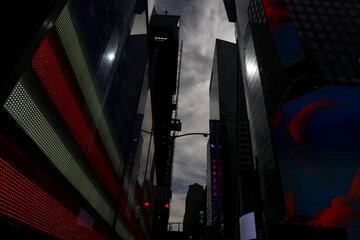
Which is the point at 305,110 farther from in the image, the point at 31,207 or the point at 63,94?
the point at 31,207

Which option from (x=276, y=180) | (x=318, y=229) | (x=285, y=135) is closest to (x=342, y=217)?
(x=276, y=180)

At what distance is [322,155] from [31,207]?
1608 inches

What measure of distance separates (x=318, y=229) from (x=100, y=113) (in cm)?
642

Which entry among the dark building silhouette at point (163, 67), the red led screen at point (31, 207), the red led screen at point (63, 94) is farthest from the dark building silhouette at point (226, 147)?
the red led screen at point (31, 207)

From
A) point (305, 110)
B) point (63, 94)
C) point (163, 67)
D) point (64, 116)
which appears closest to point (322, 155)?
point (305, 110)

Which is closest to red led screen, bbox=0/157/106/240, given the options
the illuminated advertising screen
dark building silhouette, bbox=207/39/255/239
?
the illuminated advertising screen

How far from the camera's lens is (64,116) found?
4.39m

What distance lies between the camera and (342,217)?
31.8 meters

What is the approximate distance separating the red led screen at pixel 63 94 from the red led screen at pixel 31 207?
133 cm

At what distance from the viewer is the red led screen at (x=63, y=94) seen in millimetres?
3597

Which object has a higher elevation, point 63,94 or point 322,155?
point 322,155

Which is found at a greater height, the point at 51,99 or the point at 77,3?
the point at 77,3

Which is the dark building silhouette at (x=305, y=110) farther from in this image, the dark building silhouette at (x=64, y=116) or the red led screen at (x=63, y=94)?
the red led screen at (x=63, y=94)

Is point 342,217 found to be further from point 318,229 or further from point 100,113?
point 100,113
